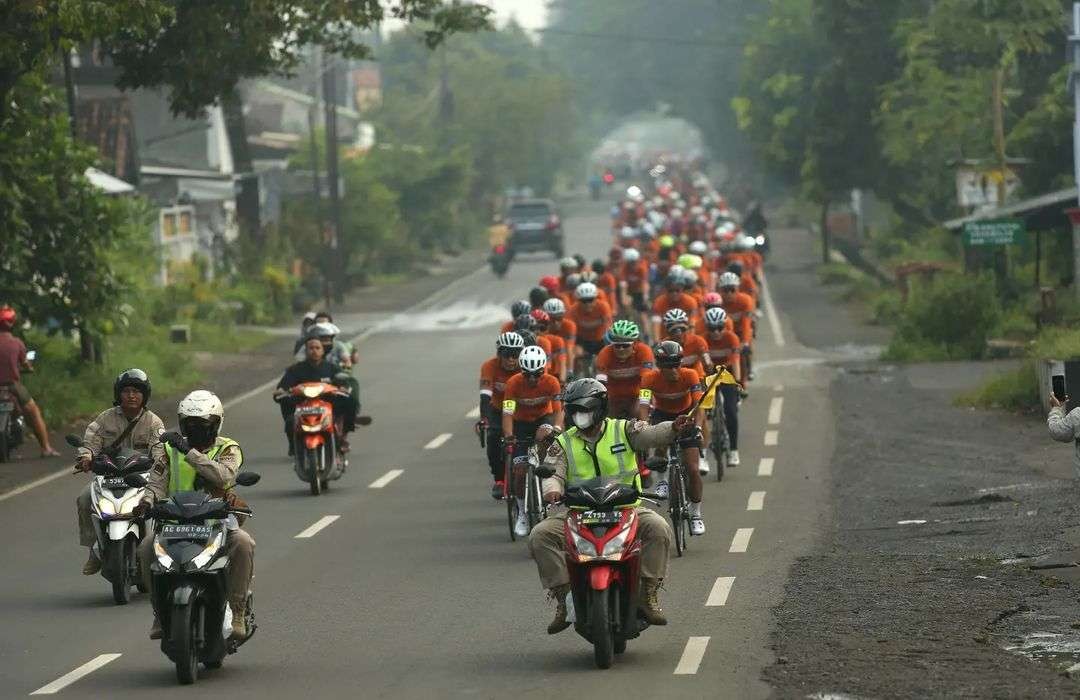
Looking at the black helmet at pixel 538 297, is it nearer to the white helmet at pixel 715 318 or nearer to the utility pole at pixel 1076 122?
the white helmet at pixel 715 318

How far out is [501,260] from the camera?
210ft

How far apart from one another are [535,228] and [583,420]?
5790 cm

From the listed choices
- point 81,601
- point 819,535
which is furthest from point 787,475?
point 81,601

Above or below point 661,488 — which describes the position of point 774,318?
below

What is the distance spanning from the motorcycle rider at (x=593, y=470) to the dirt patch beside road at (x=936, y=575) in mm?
893

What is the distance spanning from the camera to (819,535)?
17797 mm

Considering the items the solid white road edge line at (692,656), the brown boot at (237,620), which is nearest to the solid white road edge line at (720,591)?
the solid white road edge line at (692,656)

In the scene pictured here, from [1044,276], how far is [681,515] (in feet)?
79.3

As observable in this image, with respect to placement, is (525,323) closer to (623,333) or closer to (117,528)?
(623,333)

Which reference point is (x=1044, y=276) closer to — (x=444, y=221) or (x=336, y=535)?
(x=336, y=535)

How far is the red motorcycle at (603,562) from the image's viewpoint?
1193 cm

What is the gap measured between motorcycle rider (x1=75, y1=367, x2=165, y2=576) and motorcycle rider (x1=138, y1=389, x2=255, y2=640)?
225 cm

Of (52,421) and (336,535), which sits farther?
(52,421)

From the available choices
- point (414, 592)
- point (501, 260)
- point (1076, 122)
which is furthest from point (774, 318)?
point (414, 592)
